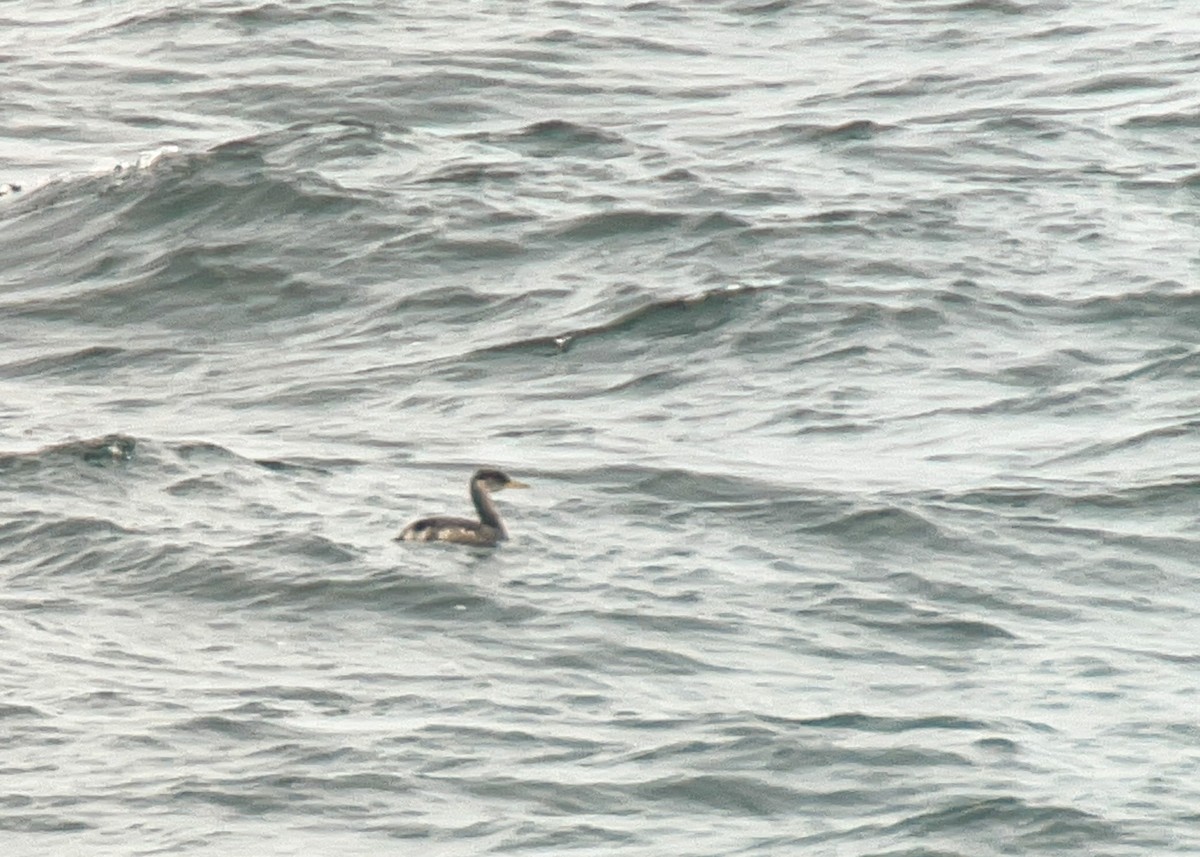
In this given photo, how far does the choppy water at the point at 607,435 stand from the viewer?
11.4m

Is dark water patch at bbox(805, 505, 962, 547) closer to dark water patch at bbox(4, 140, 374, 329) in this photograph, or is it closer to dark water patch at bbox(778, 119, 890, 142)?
dark water patch at bbox(4, 140, 374, 329)

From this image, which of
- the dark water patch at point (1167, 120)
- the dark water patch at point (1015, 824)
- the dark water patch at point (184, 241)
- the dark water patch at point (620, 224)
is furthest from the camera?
the dark water patch at point (1167, 120)

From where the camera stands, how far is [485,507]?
48.8 feet

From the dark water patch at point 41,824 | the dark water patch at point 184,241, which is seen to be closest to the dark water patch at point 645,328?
the dark water patch at point 184,241

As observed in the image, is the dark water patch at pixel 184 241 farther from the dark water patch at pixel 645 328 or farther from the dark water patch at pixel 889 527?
the dark water patch at pixel 889 527

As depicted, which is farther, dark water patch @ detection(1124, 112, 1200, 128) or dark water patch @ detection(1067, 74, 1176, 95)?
dark water patch @ detection(1067, 74, 1176, 95)

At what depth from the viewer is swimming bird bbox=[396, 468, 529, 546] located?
14.5m

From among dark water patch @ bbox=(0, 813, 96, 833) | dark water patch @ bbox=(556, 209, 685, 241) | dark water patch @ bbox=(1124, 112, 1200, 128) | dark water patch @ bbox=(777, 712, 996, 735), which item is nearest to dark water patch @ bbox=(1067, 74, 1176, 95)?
dark water patch @ bbox=(1124, 112, 1200, 128)

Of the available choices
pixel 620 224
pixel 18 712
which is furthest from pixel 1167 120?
pixel 18 712

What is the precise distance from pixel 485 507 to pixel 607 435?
190 cm

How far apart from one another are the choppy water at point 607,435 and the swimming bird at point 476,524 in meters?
0.16

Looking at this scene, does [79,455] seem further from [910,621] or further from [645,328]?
[910,621]

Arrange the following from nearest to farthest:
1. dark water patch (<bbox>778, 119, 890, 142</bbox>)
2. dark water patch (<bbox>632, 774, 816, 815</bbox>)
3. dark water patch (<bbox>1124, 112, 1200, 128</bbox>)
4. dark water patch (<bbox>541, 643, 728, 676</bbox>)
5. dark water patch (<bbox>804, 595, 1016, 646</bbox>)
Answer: dark water patch (<bbox>632, 774, 816, 815</bbox>), dark water patch (<bbox>541, 643, 728, 676</bbox>), dark water patch (<bbox>804, 595, 1016, 646</bbox>), dark water patch (<bbox>778, 119, 890, 142</bbox>), dark water patch (<bbox>1124, 112, 1200, 128</bbox>)

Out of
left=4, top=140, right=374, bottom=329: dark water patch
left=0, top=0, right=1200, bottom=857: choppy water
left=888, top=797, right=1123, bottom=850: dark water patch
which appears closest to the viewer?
left=888, top=797, right=1123, bottom=850: dark water patch
